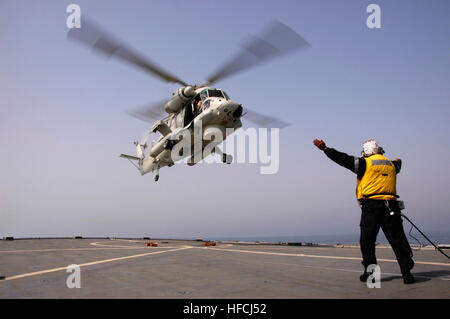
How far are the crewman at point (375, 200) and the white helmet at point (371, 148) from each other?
15 cm

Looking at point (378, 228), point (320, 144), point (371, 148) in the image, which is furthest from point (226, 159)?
point (378, 228)

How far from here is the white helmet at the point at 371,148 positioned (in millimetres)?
5543

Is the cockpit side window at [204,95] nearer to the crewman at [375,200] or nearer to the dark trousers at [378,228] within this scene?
the crewman at [375,200]

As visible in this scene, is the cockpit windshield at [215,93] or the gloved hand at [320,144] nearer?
the gloved hand at [320,144]

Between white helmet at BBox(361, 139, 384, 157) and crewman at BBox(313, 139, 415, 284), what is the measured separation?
15cm

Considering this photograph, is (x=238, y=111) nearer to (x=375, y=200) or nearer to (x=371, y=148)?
(x=371, y=148)

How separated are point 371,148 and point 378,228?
139 centimetres

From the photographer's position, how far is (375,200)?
5172 millimetres

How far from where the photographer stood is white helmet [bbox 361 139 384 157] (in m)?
5.54

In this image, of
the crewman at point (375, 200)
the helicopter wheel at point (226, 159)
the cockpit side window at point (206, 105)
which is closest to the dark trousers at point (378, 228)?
the crewman at point (375, 200)

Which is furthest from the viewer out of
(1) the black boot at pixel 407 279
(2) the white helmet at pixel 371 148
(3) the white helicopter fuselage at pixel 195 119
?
(3) the white helicopter fuselage at pixel 195 119
